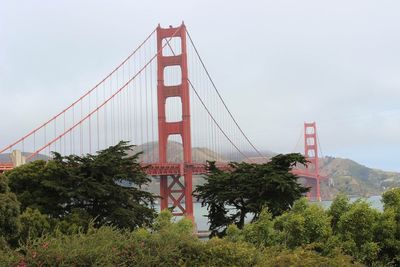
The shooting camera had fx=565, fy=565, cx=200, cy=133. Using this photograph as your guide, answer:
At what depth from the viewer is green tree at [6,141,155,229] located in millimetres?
18444

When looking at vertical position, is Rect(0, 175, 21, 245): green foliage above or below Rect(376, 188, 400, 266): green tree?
above

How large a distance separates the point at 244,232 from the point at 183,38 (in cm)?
3087

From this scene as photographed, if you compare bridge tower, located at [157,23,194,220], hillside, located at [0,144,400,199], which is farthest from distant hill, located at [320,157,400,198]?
bridge tower, located at [157,23,194,220]

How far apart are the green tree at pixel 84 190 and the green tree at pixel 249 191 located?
265 centimetres

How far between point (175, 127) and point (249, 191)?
19309 mm

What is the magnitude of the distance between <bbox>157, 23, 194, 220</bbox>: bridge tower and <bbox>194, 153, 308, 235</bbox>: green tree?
13013mm

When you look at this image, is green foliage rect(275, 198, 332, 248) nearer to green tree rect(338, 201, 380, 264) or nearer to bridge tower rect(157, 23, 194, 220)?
green tree rect(338, 201, 380, 264)

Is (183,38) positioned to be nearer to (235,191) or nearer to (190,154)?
(190,154)

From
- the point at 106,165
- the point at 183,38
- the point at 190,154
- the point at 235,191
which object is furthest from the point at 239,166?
the point at 183,38

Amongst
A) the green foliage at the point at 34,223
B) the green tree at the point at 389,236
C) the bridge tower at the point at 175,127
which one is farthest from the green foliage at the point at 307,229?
the bridge tower at the point at 175,127

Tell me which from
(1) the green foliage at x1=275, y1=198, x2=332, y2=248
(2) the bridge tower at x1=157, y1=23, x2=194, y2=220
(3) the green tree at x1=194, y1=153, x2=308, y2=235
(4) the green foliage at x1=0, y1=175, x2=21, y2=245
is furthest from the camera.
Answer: (2) the bridge tower at x1=157, y1=23, x2=194, y2=220

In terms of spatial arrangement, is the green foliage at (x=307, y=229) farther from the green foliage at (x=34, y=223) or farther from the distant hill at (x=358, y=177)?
the distant hill at (x=358, y=177)

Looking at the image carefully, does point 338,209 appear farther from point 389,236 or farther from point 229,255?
point 229,255

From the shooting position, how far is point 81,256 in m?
7.44
